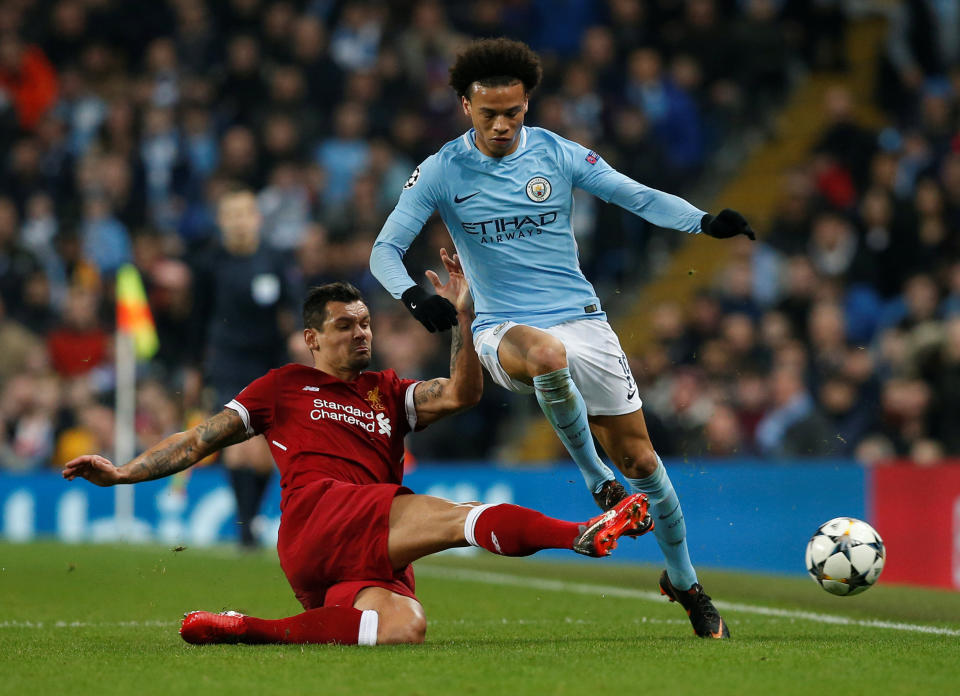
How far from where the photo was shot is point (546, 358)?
19.8ft

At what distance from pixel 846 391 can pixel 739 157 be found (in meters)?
5.62

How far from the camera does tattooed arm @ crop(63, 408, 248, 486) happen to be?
5.87 m

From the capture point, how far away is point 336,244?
14219mm

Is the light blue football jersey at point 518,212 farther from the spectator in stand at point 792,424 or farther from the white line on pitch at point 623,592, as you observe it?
the spectator in stand at point 792,424

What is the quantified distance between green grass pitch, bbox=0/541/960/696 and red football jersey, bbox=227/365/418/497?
776 millimetres

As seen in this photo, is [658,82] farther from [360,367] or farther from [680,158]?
[360,367]

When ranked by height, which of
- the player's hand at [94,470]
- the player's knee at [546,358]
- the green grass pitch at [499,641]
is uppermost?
the player's knee at [546,358]

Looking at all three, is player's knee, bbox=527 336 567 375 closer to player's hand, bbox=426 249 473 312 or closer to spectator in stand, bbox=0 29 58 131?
player's hand, bbox=426 249 473 312

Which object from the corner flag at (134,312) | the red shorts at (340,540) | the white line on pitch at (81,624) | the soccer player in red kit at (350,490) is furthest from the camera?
the corner flag at (134,312)

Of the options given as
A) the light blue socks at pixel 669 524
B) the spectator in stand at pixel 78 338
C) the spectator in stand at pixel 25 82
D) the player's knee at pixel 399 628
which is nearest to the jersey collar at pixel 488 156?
the light blue socks at pixel 669 524

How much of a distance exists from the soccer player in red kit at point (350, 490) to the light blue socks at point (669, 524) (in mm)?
851

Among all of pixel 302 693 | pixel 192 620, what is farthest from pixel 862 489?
pixel 302 693

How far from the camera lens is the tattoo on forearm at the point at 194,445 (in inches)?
235

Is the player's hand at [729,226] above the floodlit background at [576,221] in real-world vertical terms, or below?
below
